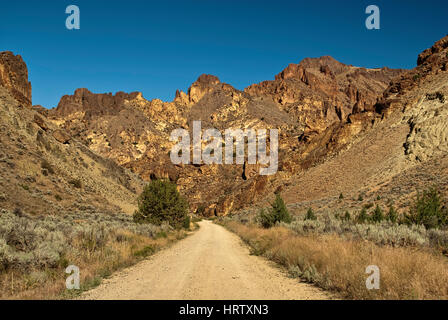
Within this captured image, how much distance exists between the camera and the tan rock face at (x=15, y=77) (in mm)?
39156

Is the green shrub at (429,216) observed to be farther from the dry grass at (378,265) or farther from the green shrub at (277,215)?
the green shrub at (277,215)

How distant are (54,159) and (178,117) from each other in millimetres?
101976

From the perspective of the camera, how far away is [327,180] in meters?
45.9

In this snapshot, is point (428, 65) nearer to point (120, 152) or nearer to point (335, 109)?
point (120, 152)

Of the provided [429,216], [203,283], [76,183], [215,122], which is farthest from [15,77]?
[215,122]

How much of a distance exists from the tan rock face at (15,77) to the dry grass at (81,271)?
37167 millimetres

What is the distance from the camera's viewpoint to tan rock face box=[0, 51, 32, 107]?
128ft

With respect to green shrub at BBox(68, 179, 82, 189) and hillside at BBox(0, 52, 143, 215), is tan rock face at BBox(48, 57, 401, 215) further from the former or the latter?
green shrub at BBox(68, 179, 82, 189)

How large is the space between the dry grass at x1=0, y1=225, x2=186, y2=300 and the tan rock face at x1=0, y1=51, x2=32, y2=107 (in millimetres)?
37167

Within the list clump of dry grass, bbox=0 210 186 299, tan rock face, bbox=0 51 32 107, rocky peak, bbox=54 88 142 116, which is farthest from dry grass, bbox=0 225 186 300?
rocky peak, bbox=54 88 142 116

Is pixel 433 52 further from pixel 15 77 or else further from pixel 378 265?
pixel 15 77

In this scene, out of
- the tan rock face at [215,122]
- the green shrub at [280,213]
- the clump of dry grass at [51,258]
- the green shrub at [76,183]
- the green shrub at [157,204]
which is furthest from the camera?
the tan rock face at [215,122]

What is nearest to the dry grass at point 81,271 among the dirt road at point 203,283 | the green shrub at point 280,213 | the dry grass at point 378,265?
the dirt road at point 203,283

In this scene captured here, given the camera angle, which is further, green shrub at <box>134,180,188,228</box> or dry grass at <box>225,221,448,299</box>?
green shrub at <box>134,180,188,228</box>
